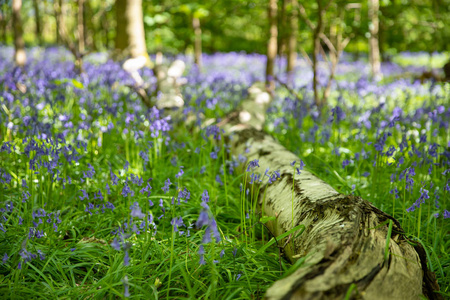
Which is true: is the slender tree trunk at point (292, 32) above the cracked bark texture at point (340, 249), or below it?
above

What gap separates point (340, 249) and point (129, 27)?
220 inches

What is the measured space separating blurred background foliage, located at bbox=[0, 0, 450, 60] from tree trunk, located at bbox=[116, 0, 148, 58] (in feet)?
0.68

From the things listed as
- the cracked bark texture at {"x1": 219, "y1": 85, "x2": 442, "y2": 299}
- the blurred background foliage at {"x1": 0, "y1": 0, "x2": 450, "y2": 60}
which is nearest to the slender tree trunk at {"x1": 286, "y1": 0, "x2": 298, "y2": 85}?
the blurred background foliage at {"x1": 0, "y1": 0, "x2": 450, "y2": 60}

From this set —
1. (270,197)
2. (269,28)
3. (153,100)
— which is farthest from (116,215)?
(269,28)

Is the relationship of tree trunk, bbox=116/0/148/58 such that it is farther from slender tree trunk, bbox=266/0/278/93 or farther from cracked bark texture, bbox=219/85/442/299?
cracked bark texture, bbox=219/85/442/299

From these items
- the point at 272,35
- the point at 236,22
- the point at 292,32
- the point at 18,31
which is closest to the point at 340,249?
the point at 272,35

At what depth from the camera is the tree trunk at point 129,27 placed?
6.09 m

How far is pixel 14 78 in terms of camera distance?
423 cm

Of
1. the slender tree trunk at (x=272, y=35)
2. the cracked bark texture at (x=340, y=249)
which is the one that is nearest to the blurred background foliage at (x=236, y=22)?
the slender tree trunk at (x=272, y=35)

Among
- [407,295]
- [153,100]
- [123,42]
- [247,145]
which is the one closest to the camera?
[407,295]

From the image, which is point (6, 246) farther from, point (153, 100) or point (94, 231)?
point (153, 100)

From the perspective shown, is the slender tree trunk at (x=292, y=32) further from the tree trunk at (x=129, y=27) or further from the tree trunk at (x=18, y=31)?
the tree trunk at (x=18, y=31)

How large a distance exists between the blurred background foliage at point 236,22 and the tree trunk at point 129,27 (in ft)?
0.68

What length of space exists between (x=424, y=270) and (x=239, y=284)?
86cm
